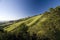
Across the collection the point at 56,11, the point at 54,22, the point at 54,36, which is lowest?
the point at 54,36

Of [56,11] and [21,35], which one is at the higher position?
[56,11]

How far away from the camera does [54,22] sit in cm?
10950

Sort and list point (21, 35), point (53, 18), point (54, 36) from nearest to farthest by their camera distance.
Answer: point (54, 36), point (53, 18), point (21, 35)

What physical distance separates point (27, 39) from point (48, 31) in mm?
21102

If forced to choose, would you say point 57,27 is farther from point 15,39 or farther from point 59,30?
point 15,39

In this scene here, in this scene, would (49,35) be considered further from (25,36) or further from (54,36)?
(25,36)

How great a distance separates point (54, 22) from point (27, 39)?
26140mm

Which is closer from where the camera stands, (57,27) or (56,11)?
(57,27)

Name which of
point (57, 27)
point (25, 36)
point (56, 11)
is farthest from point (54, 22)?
point (25, 36)

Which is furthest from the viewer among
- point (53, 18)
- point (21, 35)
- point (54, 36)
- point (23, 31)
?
point (23, 31)

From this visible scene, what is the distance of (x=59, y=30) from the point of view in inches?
4176

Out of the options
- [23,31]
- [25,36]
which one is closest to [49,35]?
[25,36]

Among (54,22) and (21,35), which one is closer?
(54,22)

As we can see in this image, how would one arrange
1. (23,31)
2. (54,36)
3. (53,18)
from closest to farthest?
(54,36) → (53,18) → (23,31)
